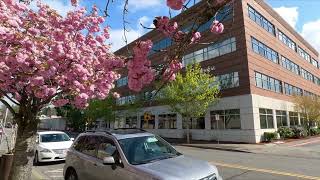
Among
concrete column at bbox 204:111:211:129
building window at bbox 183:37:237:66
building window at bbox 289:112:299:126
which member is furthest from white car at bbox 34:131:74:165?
Answer: building window at bbox 289:112:299:126

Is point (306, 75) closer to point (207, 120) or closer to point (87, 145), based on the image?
point (207, 120)

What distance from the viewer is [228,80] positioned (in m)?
32.7

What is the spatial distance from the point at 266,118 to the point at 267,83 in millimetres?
Result: 3853

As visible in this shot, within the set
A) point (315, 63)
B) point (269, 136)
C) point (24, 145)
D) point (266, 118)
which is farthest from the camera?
point (315, 63)

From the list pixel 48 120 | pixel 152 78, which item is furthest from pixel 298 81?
pixel 48 120

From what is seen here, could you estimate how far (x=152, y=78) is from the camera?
4.32 meters

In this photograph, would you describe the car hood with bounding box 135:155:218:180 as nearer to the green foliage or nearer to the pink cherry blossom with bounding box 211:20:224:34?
the pink cherry blossom with bounding box 211:20:224:34

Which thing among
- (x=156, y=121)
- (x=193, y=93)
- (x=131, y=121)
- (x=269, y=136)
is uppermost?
(x=193, y=93)

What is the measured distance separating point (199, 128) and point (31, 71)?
2848 centimetres

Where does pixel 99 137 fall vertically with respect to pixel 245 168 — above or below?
above

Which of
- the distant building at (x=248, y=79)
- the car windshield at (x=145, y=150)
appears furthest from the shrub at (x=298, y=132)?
the car windshield at (x=145, y=150)

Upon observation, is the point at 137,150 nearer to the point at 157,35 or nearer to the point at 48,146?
the point at 48,146

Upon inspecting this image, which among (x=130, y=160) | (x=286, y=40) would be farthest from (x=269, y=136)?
(x=130, y=160)

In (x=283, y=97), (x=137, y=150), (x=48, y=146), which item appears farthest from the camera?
(x=283, y=97)
